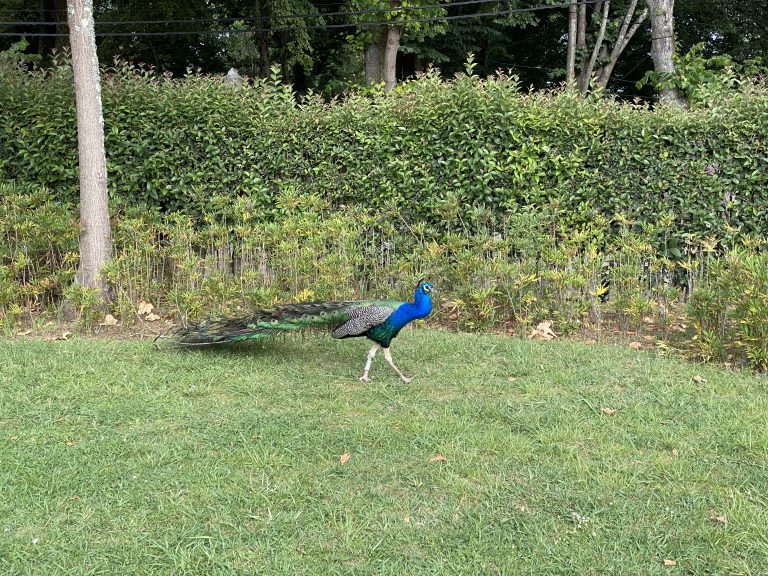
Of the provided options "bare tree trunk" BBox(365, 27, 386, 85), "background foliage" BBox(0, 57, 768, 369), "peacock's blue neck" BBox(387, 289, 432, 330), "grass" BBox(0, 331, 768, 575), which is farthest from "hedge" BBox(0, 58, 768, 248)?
"bare tree trunk" BBox(365, 27, 386, 85)

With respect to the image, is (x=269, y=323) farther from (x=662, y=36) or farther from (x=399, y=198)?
(x=662, y=36)

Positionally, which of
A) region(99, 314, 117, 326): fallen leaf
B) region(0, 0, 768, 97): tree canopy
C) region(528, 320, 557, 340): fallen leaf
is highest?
region(0, 0, 768, 97): tree canopy

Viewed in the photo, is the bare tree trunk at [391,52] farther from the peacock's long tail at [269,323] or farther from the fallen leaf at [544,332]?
the peacock's long tail at [269,323]

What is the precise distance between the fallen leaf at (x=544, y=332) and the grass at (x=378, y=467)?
0.98 m

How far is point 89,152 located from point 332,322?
3920mm

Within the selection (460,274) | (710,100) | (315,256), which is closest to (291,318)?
(315,256)

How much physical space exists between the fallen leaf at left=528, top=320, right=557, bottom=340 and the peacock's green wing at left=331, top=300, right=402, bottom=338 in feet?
7.22

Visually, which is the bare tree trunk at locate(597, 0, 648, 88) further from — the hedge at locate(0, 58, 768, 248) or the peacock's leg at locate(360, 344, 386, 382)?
the peacock's leg at locate(360, 344, 386, 382)

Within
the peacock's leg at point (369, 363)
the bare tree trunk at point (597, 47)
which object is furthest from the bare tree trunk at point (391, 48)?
the peacock's leg at point (369, 363)

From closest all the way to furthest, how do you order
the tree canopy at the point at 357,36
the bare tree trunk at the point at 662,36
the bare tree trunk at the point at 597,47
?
the bare tree trunk at the point at 662,36, the tree canopy at the point at 357,36, the bare tree trunk at the point at 597,47

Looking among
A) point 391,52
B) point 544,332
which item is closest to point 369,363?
point 544,332

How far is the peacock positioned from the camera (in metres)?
4.94

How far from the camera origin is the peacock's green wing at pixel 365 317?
4.94m

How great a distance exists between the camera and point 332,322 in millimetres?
5223
